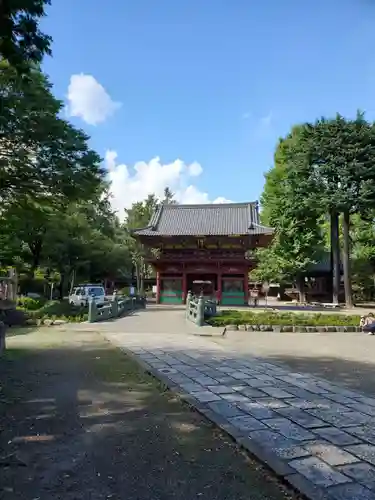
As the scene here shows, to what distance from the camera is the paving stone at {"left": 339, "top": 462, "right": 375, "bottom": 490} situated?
327 cm

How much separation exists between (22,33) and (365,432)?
19.7ft

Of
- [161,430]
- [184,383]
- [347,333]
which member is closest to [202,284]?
[347,333]

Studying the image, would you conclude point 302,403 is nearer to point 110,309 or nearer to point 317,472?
point 317,472

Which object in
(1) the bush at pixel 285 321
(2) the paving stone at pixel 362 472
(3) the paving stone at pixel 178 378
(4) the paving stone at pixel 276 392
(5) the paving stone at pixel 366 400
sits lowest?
(5) the paving stone at pixel 366 400

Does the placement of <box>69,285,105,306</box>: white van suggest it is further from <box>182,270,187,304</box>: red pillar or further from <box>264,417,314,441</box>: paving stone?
<box>264,417,314,441</box>: paving stone

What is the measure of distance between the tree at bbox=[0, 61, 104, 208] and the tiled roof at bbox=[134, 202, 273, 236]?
15.7 metres

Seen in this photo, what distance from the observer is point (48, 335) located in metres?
13.0

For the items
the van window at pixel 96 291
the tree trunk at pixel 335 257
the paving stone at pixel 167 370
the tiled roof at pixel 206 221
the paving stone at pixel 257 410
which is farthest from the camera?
the tree trunk at pixel 335 257

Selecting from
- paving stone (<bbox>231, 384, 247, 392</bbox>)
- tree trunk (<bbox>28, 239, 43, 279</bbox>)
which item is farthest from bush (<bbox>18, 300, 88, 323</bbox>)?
paving stone (<bbox>231, 384, 247, 392</bbox>)

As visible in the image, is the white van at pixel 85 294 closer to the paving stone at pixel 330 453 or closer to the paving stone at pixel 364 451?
the paving stone at pixel 330 453

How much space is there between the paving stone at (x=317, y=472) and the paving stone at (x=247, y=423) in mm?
921

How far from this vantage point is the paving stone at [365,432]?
429cm

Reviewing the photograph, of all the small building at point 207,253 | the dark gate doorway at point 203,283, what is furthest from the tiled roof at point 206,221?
the dark gate doorway at point 203,283

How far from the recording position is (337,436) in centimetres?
431
